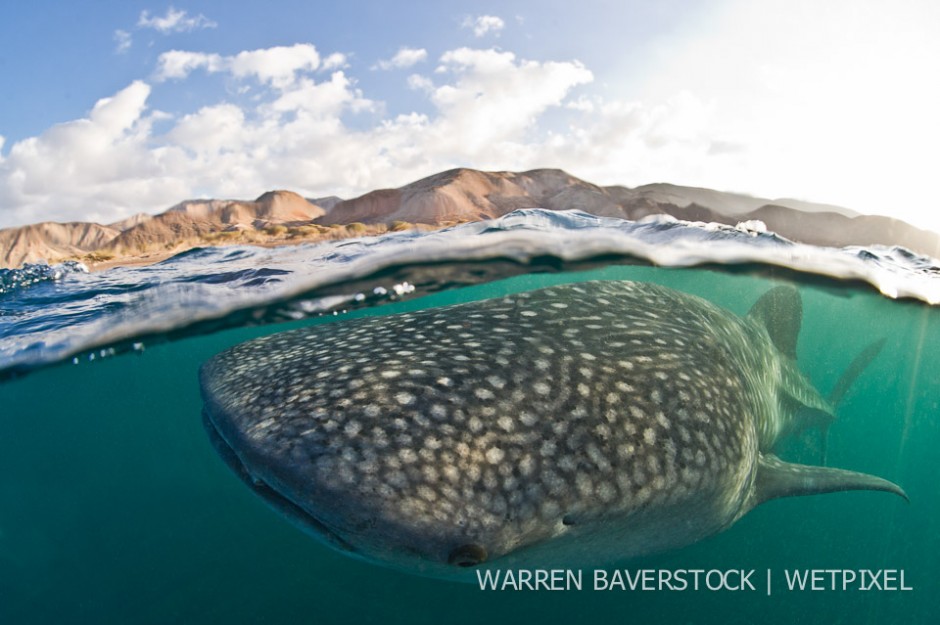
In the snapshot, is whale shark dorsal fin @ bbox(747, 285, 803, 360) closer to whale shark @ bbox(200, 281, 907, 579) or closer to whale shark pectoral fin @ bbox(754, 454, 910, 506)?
whale shark pectoral fin @ bbox(754, 454, 910, 506)

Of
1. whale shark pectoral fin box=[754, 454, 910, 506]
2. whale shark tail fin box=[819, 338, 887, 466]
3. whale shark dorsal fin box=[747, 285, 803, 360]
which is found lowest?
whale shark tail fin box=[819, 338, 887, 466]

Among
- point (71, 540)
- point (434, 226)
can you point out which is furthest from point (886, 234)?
point (71, 540)

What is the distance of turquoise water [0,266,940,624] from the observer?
7344 mm

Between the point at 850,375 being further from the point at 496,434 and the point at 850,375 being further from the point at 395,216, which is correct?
the point at 496,434

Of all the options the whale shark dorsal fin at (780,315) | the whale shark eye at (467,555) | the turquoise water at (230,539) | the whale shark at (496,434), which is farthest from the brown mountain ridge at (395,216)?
the whale shark eye at (467,555)

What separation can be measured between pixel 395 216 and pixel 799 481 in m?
7.25

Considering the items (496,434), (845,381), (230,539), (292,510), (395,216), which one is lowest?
(230,539)

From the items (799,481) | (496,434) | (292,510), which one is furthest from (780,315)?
(292,510)

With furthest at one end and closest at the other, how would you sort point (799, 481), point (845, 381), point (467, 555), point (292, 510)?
1. point (845, 381)
2. point (799, 481)
3. point (292, 510)
4. point (467, 555)

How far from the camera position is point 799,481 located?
13.1ft

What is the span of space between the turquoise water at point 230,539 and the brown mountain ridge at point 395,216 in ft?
13.2

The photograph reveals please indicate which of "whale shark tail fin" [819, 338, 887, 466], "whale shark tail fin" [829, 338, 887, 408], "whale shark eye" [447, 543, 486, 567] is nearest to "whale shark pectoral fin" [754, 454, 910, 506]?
"whale shark eye" [447, 543, 486, 567]

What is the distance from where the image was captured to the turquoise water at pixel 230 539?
734 cm

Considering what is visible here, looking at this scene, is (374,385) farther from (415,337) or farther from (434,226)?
(434,226)
